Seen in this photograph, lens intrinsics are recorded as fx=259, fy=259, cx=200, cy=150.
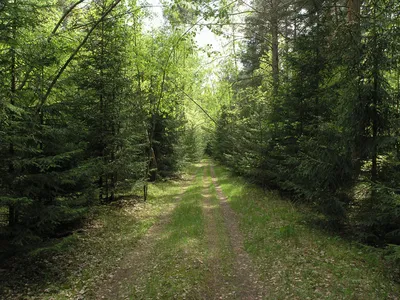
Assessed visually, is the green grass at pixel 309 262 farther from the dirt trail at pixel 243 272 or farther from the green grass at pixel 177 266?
the green grass at pixel 177 266

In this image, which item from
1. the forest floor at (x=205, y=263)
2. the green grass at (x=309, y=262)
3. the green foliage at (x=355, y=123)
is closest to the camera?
the green grass at (x=309, y=262)

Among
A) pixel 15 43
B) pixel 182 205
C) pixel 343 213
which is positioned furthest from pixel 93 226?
pixel 343 213

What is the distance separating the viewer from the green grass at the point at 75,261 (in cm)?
690

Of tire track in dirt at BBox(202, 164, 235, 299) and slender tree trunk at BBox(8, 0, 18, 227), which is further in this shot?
slender tree trunk at BBox(8, 0, 18, 227)

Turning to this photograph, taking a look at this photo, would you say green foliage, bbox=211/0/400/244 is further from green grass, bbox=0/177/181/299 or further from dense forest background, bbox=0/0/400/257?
green grass, bbox=0/177/181/299

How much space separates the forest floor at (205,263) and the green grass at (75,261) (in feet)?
0.09

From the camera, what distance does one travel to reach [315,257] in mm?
7668

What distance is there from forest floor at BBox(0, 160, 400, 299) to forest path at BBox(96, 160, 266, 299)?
1.1 inches

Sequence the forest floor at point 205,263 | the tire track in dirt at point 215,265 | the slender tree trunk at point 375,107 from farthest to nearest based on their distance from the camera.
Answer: the slender tree trunk at point 375,107 < the tire track in dirt at point 215,265 < the forest floor at point 205,263

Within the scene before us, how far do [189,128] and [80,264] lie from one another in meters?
29.0

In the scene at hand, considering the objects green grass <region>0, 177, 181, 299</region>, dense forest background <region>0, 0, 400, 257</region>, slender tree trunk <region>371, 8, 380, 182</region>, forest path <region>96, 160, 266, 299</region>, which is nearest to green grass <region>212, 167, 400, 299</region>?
forest path <region>96, 160, 266, 299</region>

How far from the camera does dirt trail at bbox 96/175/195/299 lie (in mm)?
6902

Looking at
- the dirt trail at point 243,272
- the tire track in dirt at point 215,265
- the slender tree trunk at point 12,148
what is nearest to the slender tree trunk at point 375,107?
the dirt trail at point 243,272

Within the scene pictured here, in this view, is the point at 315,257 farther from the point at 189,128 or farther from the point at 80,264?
the point at 189,128
